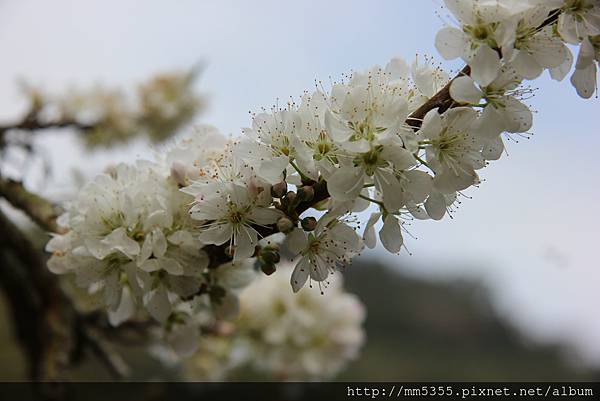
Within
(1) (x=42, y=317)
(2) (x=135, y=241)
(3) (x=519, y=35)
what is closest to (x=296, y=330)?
(1) (x=42, y=317)

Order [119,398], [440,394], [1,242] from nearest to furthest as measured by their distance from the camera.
→ [1,242]
[440,394]
[119,398]

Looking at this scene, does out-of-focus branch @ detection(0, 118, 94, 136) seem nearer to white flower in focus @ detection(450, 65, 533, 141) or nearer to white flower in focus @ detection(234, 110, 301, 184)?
white flower in focus @ detection(234, 110, 301, 184)

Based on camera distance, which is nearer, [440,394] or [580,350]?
[440,394]

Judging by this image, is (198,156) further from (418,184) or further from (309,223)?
(418,184)

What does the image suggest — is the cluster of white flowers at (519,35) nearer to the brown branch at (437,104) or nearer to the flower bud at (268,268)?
the brown branch at (437,104)

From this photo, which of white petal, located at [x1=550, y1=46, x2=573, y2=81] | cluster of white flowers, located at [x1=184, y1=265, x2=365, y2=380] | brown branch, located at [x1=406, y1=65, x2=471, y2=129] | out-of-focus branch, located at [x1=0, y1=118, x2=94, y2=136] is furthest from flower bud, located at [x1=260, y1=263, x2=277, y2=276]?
out-of-focus branch, located at [x1=0, y1=118, x2=94, y2=136]

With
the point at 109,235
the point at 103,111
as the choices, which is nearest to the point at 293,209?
the point at 109,235

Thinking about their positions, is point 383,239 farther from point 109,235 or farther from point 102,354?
point 102,354
